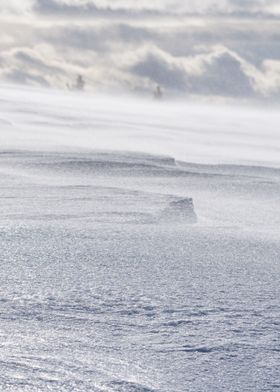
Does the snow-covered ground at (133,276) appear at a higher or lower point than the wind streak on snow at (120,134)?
lower

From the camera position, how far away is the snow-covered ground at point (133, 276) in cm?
206

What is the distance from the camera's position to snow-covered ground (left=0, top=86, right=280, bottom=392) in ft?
6.77

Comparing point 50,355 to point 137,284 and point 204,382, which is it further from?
point 137,284

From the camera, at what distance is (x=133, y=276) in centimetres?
288

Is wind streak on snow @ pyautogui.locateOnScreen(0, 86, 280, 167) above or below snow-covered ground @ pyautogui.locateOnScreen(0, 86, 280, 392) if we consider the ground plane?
above

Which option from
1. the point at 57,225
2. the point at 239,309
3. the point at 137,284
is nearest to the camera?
the point at 239,309

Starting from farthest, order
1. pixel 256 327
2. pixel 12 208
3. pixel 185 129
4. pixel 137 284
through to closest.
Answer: pixel 185 129 < pixel 12 208 < pixel 137 284 < pixel 256 327

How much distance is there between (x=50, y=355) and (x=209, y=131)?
32.1 ft

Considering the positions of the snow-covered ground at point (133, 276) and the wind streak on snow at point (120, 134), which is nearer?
the snow-covered ground at point (133, 276)

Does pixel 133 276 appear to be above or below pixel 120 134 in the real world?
below

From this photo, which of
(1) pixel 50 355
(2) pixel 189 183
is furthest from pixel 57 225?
(2) pixel 189 183

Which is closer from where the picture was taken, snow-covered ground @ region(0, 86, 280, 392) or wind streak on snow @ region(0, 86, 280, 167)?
snow-covered ground @ region(0, 86, 280, 392)

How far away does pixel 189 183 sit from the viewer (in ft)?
18.4

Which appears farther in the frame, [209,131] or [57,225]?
[209,131]
